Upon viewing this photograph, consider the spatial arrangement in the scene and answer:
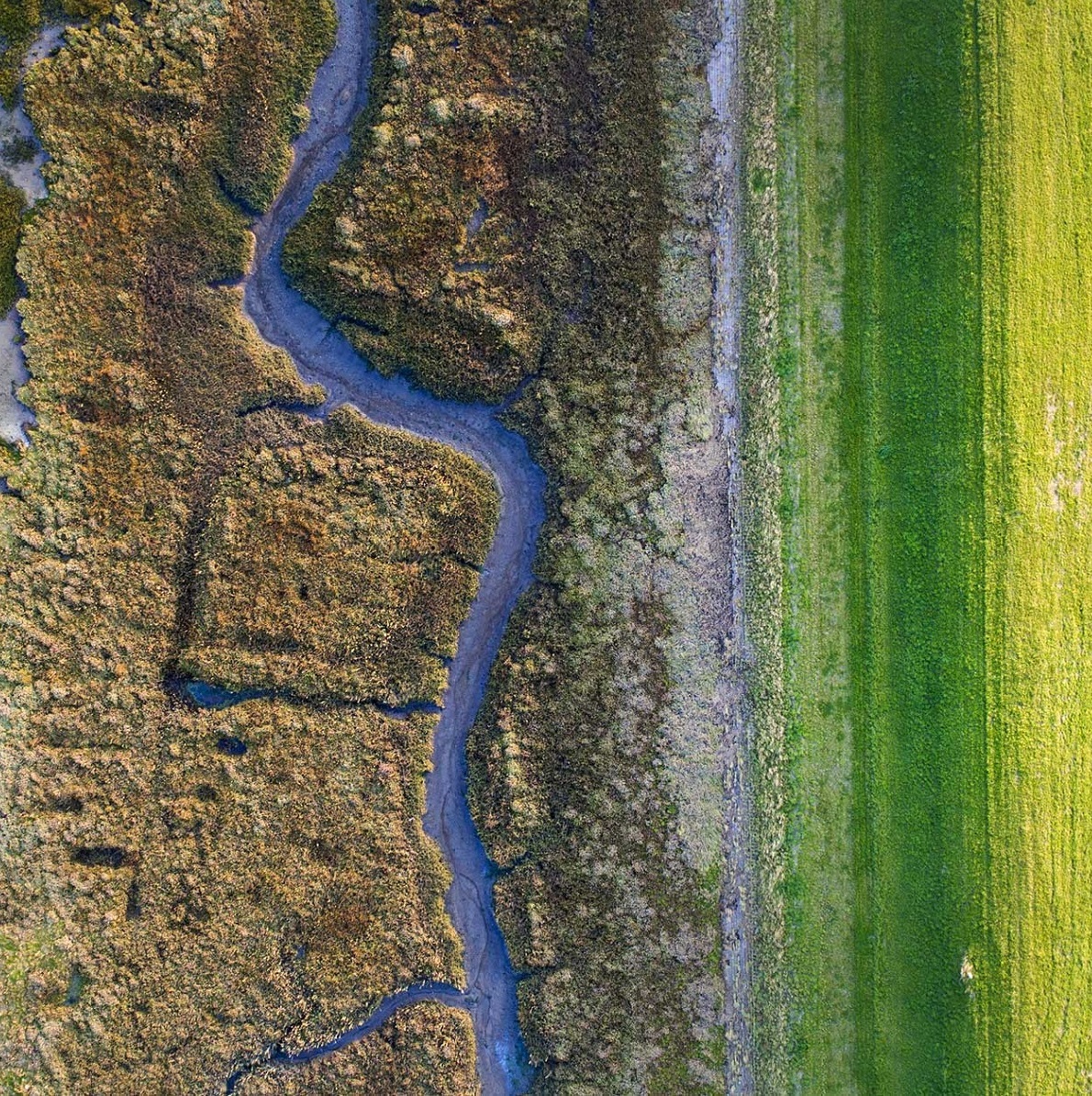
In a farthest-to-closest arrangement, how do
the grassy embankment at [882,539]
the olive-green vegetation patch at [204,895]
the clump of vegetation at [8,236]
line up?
the clump of vegetation at [8,236]
the olive-green vegetation patch at [204,895]
the grassy embankment at [882,539]

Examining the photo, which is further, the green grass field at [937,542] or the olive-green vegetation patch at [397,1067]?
the olive-green vegetation patch at [397,1067]

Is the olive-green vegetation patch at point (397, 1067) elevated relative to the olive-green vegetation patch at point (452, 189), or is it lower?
lower

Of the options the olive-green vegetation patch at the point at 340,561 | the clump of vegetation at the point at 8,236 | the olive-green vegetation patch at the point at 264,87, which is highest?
the olive-green vegetation patch at the point at 264,87

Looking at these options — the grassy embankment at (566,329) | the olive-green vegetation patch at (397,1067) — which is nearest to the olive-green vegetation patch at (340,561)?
the grassy embankment at (566,329)

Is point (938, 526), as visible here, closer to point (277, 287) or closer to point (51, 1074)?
point (277, 287)

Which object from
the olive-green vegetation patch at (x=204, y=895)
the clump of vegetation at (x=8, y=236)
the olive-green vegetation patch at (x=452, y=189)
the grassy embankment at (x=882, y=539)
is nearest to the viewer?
the grassy embankment at (x=882, y=539)

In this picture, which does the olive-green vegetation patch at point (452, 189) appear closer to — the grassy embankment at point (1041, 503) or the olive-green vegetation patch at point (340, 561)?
the olive-green vegetation patch at point (340, 561)

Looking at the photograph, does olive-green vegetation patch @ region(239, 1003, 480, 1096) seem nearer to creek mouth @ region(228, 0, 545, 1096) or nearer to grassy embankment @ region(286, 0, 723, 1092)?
creek mouth @ region(228, 0, 545, 1096)

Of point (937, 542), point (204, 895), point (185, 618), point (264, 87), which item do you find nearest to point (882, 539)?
point (937, 542)

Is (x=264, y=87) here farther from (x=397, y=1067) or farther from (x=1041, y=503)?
(x=397, y=1067)
